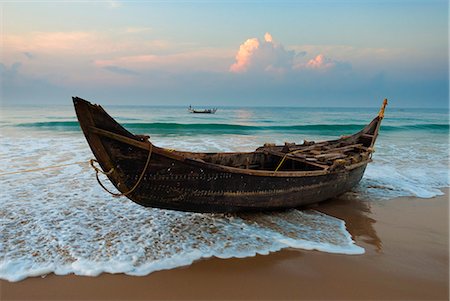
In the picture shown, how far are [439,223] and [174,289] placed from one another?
4734 mm

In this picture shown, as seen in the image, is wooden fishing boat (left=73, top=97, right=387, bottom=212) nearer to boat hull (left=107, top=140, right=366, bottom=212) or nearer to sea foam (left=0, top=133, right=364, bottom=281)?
boat hull (left=107, top=140, right=366, bottom=212)

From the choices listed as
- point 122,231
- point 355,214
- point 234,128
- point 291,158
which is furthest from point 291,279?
point 234,128

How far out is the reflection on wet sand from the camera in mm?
4906

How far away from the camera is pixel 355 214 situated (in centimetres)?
→ 599

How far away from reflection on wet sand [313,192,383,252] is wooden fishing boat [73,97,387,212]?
0.26 m

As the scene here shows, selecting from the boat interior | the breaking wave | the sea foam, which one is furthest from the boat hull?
the breaking wave

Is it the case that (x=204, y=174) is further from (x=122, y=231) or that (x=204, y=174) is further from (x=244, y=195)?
(x=122, y=231)

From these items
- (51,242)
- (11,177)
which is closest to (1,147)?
(11,177)

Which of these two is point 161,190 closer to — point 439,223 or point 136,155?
point 136,155

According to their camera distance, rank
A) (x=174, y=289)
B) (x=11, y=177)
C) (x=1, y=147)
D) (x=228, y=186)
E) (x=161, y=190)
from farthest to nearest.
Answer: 1. (x=1, y=147)
2. (x=11, y=177)
3. (x=228, y=186)
4. (x=161, y=190)
5. (x=174, y=289)

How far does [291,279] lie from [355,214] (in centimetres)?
286

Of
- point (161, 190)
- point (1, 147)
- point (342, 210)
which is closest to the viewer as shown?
point (161, 190)

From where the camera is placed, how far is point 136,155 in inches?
161

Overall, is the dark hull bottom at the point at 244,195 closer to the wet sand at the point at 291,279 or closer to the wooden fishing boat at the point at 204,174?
the wooden fishing boat at the point at 204,174
